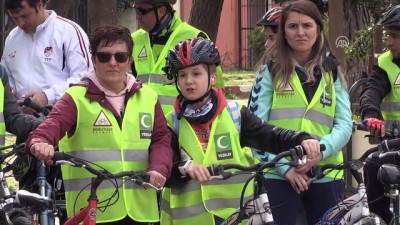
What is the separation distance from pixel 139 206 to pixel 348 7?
805 cm

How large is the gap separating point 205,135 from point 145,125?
1.15ft

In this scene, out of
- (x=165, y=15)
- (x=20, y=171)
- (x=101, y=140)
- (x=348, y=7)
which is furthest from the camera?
(x=348, y=7)

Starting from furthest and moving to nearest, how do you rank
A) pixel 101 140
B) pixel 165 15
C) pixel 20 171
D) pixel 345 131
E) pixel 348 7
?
pixel 348 7
pixel 165 15
pixel 20 171
pixel 345 131
pixel 101 140

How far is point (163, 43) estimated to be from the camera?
776 cm

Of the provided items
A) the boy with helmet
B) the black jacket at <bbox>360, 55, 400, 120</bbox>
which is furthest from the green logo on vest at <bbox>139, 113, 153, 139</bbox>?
the black jacket at <bbox>360, 55, 400, 120</bbox>

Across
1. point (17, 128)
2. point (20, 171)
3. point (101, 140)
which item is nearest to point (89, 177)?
point (101, 140)

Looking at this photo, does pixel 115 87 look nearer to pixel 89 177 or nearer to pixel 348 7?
pixel 89 177

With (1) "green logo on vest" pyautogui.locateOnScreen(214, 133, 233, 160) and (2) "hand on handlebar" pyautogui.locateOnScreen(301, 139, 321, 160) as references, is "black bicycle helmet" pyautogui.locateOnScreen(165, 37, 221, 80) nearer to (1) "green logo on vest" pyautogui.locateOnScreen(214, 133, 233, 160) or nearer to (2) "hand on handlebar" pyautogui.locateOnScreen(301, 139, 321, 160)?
(1) "green logo on vest" pyautogui.locateOnScreen(214, 133, 233, 160)

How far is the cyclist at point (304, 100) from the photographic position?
21.5 feet

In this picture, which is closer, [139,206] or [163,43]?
[139,206]

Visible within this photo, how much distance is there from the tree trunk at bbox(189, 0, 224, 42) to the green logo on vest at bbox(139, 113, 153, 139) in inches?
269

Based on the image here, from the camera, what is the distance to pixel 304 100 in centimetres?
664

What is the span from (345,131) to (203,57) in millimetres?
1084

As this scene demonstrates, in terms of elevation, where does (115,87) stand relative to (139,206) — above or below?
above
